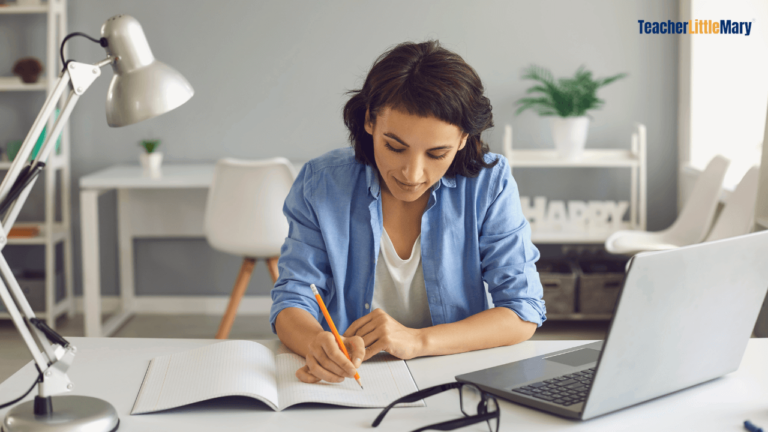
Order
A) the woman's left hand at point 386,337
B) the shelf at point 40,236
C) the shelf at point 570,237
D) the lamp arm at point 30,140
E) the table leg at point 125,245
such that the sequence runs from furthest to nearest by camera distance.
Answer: the table leg at point 125,245
the shelf at point 40,236
the shelf at point 570,237
the woman's left hand at point 386,337
the lamp arm at point 30,140

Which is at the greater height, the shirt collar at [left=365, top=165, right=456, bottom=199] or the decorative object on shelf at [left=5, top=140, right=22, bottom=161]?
the decorative object on shelf at [left=5, top=140, right=22, bottom=161]

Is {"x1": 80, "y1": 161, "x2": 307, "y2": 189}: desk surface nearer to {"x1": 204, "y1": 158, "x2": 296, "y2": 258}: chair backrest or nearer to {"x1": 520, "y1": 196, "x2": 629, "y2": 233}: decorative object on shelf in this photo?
{"x1": 204, "y1": 158, "x2": 296, "y2": 258}: chair backrest

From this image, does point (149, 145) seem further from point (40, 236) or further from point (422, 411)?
point (422, 411)

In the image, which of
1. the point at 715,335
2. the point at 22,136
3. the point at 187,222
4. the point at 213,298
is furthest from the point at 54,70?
the point at 715,335

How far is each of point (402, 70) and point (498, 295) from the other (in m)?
0.46

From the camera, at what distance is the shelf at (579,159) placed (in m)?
3.10

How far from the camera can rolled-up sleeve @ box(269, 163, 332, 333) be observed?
1229mm

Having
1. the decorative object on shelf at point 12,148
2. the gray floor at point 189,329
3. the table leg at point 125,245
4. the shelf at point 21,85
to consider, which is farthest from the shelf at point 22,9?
the gray floor at point 189,329

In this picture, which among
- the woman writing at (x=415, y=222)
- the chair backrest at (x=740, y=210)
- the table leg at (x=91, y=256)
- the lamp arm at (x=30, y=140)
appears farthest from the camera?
the table leg at (x=91, y=256)

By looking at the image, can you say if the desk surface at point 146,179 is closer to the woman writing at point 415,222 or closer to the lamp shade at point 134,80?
the woman writing at point 415,222

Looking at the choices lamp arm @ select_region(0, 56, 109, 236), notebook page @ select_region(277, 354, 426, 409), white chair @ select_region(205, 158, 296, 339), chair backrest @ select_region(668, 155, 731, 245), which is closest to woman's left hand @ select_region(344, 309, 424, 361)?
notebook page @ select_region(277, 354, 426, 409)

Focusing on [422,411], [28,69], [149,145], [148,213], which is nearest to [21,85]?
[28,69]

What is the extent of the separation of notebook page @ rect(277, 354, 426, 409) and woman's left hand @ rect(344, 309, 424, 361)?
0.02 meters

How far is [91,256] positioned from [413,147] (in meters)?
2.25
